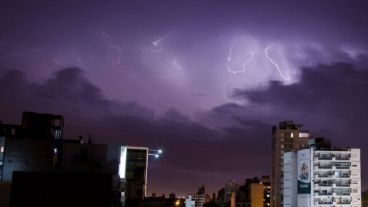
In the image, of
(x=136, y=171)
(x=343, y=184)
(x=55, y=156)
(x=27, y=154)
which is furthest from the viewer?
(x=343, y=184)

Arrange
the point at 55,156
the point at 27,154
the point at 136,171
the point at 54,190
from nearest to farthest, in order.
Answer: the point at 54,190, the point at 27,154, the point at 55,156, the point at 136,171

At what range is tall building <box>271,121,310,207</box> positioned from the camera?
186625mm

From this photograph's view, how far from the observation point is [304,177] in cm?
15612

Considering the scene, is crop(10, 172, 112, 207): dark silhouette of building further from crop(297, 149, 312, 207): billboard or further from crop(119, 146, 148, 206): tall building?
crop(297, 149, 312, 207): billboard

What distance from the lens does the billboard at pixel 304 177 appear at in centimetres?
15412

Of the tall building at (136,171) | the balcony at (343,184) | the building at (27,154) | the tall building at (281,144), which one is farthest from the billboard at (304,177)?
the building at (27,154)

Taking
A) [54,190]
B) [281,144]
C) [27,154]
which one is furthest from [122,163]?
[281,144]

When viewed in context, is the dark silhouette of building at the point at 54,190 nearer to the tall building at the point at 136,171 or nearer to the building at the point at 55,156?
the building at the point at 55,156

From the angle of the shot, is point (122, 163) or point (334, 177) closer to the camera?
point (122, 163)

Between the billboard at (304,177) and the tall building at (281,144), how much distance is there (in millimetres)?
25761

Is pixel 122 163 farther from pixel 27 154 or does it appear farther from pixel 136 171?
pixel 136 171

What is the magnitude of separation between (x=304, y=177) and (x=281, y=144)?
35427 mm

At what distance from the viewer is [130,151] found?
342 ft

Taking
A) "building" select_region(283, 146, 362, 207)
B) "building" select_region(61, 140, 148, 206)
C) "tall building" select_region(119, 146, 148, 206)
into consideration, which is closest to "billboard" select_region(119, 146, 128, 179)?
"building" select_region(61, 140, 148, 206)
